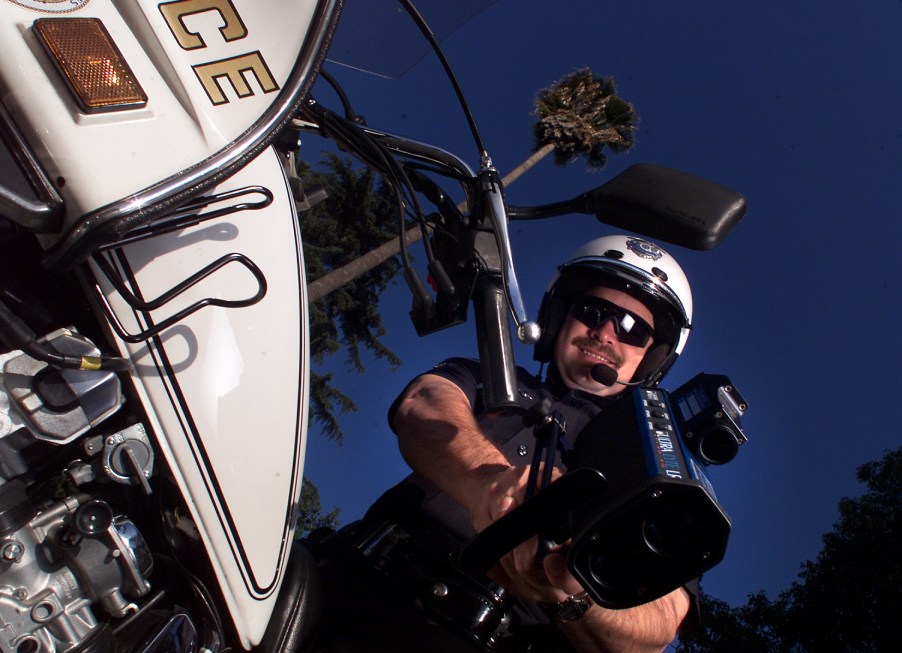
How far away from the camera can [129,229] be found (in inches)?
39.4

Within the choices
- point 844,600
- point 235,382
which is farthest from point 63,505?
point 844,600

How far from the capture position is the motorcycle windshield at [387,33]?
1750 mm

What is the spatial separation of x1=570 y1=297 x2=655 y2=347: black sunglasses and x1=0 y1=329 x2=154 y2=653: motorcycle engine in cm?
260

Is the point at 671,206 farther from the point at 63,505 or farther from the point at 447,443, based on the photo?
the point at 63,505

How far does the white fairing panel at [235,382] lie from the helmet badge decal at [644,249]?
2671 mm

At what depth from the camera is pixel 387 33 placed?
1792mm

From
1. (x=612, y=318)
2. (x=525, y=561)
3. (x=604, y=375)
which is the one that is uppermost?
(x=525, y=561)

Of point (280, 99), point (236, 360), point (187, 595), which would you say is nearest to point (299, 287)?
point (236, 360)

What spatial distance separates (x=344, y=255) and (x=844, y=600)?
1034cm

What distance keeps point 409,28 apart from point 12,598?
1.60 m

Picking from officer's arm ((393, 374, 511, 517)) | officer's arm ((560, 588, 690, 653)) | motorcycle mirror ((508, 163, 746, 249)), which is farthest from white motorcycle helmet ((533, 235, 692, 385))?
motorcycle mirror ((508, 163, 746, 249))

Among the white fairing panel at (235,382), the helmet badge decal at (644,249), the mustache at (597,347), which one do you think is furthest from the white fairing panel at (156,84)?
the helmet badge decal at (644,249)

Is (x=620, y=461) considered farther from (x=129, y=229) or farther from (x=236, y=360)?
(x=129, y=229)

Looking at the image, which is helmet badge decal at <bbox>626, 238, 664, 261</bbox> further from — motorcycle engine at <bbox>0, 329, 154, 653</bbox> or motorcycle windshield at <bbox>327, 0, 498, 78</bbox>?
motorcycle engine at <bbox>0, 329, 154, 653</bbox>
